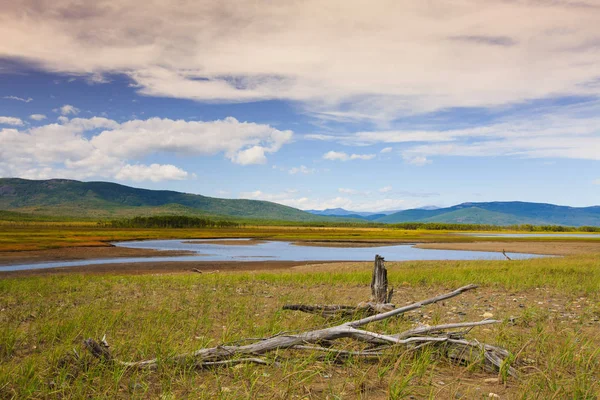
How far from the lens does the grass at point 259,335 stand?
21.2ft

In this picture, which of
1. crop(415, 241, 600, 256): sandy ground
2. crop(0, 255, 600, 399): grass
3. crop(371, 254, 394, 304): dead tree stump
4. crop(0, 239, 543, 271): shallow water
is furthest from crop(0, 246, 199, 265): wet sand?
crop(415, 241, 600, 256): sandy ground

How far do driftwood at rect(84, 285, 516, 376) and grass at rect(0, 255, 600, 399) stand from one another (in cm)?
18

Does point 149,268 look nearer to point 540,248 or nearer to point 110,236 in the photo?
point 110,236

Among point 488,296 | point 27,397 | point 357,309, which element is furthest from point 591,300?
point 27,397

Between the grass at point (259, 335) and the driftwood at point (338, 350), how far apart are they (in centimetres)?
18

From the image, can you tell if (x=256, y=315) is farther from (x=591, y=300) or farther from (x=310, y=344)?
(x=591, y=300)

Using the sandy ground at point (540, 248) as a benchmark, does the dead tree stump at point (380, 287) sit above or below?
above

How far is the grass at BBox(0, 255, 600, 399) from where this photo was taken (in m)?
6.46

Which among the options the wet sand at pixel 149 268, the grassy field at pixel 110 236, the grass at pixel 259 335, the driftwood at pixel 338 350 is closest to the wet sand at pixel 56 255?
the grassy field at pixel 110 236

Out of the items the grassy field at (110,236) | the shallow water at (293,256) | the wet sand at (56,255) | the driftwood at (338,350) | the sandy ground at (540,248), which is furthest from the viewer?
the grassy field at (110,236)

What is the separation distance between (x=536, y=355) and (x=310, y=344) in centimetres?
444

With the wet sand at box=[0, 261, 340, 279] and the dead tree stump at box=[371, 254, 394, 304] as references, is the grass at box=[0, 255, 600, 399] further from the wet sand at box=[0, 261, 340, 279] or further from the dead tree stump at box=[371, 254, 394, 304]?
the wet sand at box=[0, 261, 340, 279]

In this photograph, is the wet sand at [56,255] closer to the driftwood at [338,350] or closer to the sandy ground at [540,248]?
the driftwood at [338,350]

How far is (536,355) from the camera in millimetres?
8133
